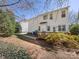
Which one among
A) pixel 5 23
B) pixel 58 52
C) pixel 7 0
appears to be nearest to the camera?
pixel 7 0

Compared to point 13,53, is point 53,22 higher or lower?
higher

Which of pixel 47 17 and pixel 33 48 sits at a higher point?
pixel 47 17

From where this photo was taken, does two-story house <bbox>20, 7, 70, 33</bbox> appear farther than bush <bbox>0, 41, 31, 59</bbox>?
Yes

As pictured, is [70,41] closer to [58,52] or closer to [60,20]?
[58,52]

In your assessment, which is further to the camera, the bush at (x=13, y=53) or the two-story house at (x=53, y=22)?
the two-story house at (x=53, y=22)

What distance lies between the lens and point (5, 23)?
16.7m

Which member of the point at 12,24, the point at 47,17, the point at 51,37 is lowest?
the point at 51,37

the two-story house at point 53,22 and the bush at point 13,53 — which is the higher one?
the two-story house at point 53,22

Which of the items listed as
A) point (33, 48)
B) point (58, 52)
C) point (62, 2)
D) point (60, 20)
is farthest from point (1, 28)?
point (60, 20)

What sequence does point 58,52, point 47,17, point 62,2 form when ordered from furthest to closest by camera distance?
point 47,17 → point 58,52 → point 62,2

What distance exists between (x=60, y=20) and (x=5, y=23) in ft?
53.6

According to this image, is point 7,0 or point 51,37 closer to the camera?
point 7,0

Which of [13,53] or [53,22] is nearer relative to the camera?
[13,53]

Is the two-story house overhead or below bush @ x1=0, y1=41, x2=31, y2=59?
overhead
